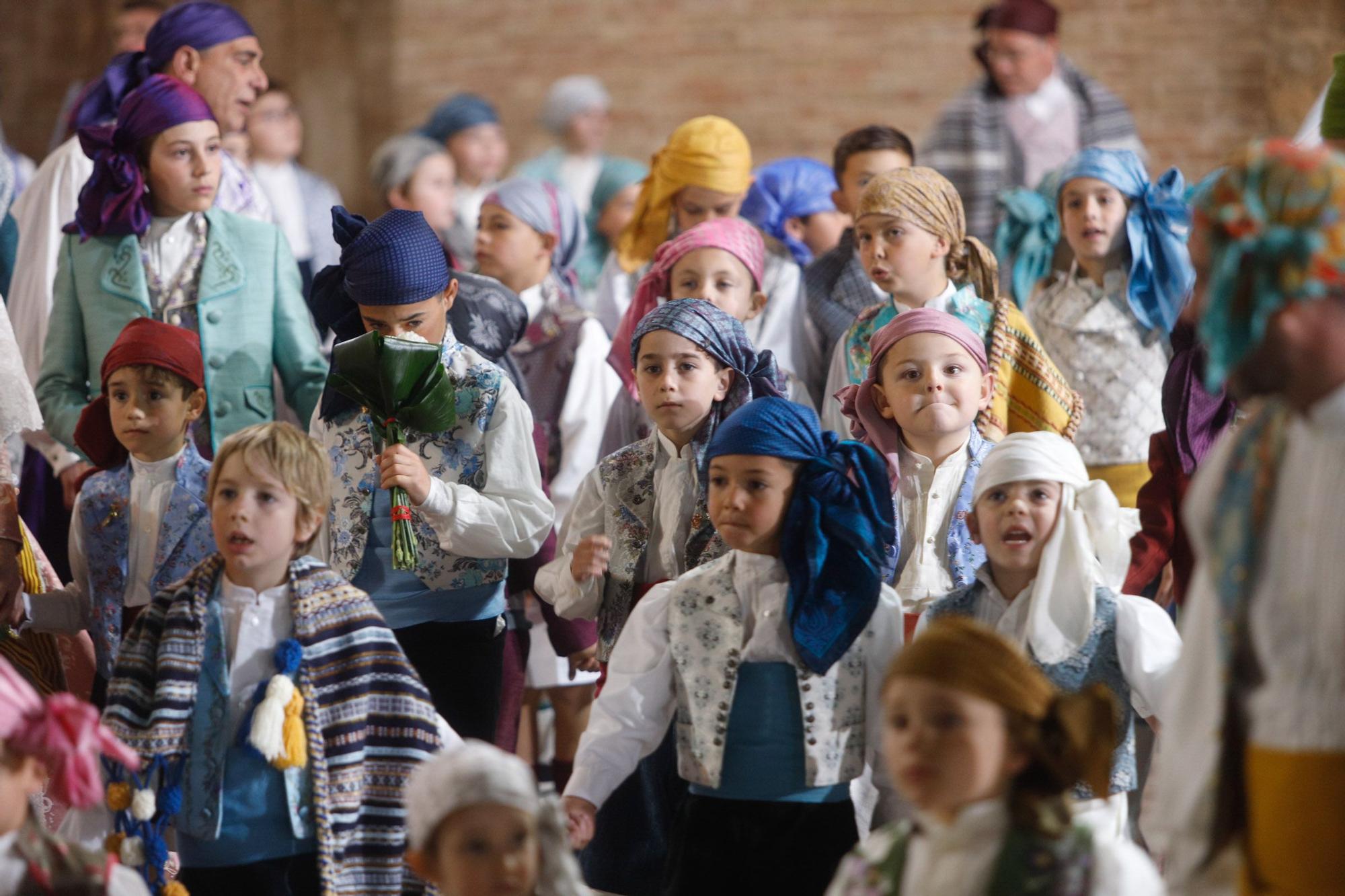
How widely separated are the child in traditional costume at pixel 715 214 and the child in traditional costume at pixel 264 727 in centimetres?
223

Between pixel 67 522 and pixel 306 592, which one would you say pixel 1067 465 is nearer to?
pixel 306 592

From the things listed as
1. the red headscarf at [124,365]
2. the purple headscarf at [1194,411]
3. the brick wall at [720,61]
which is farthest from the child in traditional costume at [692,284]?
the brick wall at [720,61]

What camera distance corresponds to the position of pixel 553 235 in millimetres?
6230

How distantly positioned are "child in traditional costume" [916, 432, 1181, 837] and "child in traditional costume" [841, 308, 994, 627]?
321 millimetres

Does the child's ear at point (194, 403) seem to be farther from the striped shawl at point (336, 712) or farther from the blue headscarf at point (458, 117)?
the blue headscarf at point (458, 117)

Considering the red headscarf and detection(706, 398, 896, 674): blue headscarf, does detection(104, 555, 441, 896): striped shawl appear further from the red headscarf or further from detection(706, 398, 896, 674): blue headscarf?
the red headscarf

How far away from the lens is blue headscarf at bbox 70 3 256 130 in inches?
212

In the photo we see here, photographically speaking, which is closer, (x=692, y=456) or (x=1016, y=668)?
(x=1016, y=668)

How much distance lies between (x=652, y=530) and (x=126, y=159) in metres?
1.83

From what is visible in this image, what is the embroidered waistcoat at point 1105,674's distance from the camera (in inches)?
134

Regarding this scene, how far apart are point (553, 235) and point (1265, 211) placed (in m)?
4.04

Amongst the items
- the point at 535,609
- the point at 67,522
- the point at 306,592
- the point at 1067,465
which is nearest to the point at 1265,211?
the point at 1067,465

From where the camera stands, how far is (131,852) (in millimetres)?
3219

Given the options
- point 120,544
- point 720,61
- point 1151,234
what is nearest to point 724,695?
point 120,544
